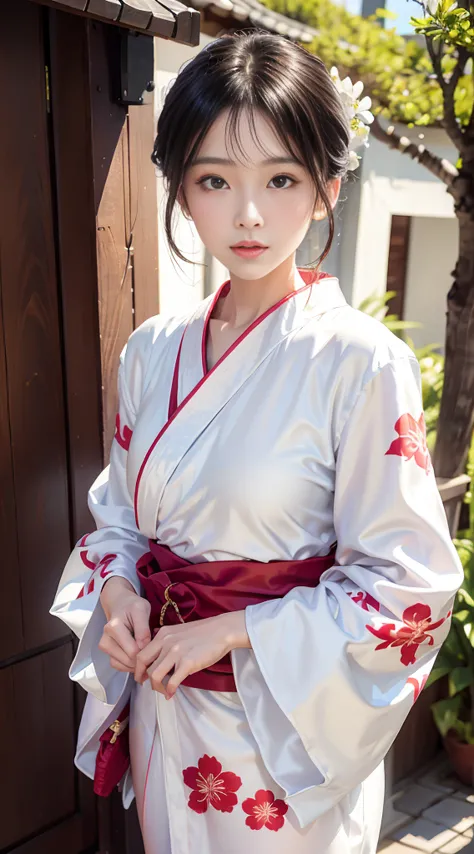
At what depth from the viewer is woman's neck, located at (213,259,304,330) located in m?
1.72

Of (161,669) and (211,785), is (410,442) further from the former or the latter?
(211,785)

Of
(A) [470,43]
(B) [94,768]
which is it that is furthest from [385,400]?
(A) [470,43]

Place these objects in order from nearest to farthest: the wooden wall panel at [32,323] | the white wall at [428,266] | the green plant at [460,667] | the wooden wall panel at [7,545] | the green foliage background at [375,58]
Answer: the wooden wall panel at [32,323]
the wooden wall panel at [7,545]
the green plant at [460,667]
the green foliage background at [375,58]
the white wall at [428,266]

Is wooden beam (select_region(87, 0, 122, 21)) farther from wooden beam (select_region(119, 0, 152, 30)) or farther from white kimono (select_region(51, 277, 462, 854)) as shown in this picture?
white kimono (select_region(51, 277, 462, 854))

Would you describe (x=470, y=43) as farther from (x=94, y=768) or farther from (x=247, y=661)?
(x=94, y=768)

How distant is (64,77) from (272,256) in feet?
3.22

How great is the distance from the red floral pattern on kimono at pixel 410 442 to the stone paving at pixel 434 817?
6.78 feet

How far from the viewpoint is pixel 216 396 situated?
1635 mm

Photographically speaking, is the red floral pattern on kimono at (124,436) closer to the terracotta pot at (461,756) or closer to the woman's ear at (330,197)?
the woman's ear at (330,197)

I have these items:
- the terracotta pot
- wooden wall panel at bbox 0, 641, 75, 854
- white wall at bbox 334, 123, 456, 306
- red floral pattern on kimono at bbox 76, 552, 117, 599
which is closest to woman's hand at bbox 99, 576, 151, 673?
red floral pattern on kimono at bbox 76, 552, 117, 599

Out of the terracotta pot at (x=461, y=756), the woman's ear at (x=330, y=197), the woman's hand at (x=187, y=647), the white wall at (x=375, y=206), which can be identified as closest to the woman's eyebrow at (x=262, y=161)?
the woman's ear at (x=330, y=197)

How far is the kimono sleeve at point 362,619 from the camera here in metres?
1.48

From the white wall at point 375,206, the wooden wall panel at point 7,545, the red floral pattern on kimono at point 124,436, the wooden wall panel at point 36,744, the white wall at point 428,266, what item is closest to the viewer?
the red floral pattern on kimono at point 124,436

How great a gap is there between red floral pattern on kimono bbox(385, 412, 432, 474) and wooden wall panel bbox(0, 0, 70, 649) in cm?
119
